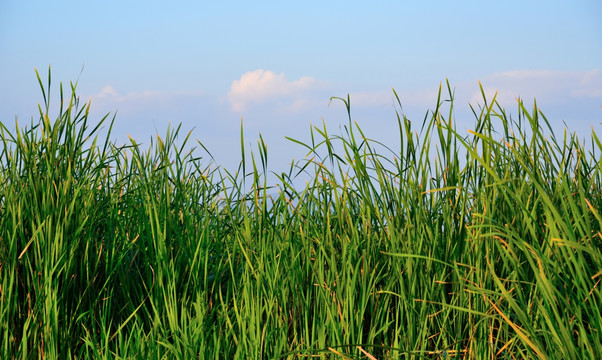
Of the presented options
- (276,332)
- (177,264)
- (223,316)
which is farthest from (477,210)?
(177,264)

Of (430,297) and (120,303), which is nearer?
(430,297)

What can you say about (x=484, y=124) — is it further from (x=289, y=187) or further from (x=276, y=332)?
(x=276, y=332)

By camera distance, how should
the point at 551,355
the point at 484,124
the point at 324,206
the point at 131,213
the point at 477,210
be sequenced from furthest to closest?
the point at 131,213 < the point at 324,206 < the point at 484,124 < the point at 477,210 < the point at 551,355

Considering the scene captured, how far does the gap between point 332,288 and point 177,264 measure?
2.41 feet

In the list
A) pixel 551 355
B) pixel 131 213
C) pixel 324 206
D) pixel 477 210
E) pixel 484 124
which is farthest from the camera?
pixel 131 213

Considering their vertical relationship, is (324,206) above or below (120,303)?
above

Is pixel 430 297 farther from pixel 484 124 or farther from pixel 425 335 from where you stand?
pixel 484 124

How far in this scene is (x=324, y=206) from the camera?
2.71 metres

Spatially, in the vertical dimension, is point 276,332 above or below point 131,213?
below

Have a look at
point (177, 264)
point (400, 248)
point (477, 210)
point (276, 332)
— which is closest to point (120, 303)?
point (177, 264)

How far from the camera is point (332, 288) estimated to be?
7.61ft

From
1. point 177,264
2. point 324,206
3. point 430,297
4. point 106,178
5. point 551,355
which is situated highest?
point 106,178

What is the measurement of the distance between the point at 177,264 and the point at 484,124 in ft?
4.80

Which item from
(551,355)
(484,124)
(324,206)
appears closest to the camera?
(551,355)
